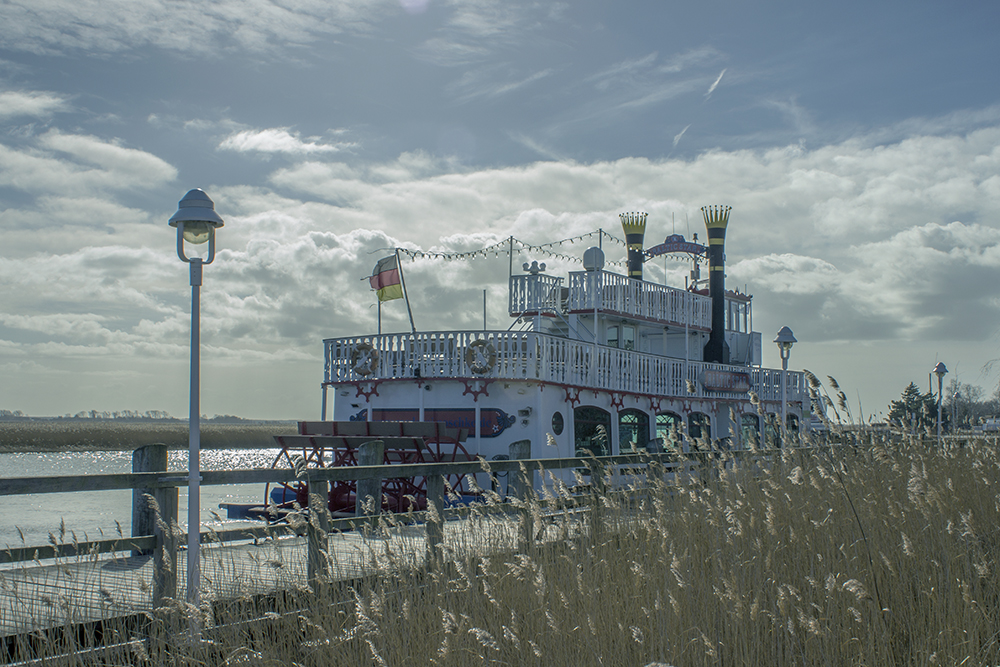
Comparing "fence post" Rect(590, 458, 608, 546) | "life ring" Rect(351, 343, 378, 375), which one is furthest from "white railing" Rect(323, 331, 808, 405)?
"fence post" Rect(590, 458, 608, 546)

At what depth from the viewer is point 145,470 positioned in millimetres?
6707

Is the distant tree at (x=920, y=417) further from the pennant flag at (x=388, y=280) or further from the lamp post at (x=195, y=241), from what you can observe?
the pennant flag at (x=388, y=280)

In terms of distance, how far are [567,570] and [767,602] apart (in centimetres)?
106

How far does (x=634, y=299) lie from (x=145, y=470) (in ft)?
50.7

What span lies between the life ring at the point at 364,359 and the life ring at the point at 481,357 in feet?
7.34

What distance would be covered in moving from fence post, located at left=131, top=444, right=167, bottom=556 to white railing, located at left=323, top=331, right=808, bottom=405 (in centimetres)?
876

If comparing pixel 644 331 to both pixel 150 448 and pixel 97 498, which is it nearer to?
pixel 150 448

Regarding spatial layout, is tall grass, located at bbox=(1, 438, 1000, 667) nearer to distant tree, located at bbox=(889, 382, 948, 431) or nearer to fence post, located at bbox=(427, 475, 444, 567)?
fence post, located at bbox=(427, 475, 444, 567)

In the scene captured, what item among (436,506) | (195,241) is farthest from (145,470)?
(436,506)

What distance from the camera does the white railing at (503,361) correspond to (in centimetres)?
1517

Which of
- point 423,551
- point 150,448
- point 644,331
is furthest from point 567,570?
point 644,331

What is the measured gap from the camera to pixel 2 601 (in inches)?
186

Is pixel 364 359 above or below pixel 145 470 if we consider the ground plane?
above

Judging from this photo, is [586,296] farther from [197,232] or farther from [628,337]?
[197,232]
